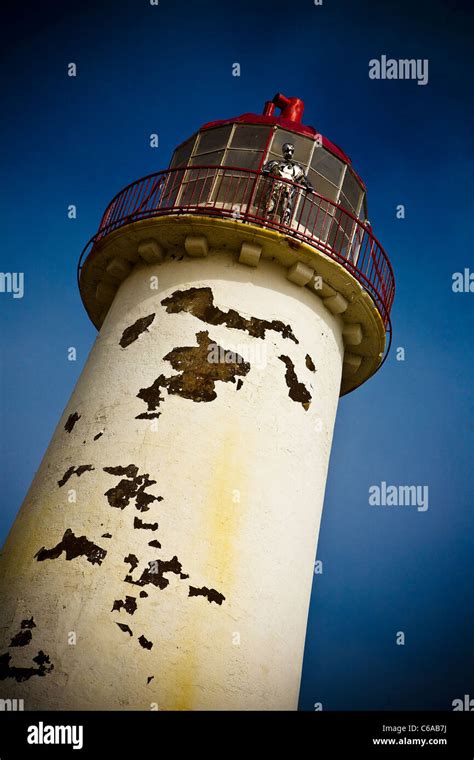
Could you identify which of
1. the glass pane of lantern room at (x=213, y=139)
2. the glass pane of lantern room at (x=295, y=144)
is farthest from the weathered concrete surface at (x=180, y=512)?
the glass pane of lantern room at (x=213, y=139)

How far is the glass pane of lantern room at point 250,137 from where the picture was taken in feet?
34.7

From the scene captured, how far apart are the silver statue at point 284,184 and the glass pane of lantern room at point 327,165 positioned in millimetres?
498

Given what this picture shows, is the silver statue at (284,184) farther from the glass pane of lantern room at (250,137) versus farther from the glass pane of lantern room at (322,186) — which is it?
the glass pane of lantern room at (250,137)

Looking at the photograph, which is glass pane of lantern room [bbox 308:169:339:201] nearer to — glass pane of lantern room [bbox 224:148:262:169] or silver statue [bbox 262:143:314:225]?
silver statue [bbox 262:143:314:225]

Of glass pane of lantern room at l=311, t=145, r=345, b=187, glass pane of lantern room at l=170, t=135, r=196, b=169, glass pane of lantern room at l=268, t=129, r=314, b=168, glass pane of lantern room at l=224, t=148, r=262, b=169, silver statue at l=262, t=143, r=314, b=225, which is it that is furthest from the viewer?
glass pane of lantern room at l=170, t=135, r=196, b=169

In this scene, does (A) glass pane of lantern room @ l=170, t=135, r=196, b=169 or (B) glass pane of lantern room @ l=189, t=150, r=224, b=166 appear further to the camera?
(A) glass pane of lantern room @ l=170, t=135, r=196, b=169

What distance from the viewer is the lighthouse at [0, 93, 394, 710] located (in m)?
6.66

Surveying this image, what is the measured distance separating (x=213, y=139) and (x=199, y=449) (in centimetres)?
582

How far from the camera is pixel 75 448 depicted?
7.98m

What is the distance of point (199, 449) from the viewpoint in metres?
7.66

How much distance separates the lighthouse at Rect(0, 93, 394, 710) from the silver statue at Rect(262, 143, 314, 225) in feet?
0.12

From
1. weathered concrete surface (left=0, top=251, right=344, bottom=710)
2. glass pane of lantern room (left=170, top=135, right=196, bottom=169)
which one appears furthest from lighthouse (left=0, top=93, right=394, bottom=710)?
glass pane of lantern room (left=170, top=135, right=196, bottom=169)

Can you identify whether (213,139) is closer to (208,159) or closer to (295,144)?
(208,159)
